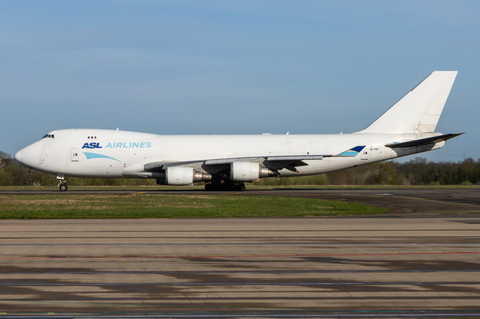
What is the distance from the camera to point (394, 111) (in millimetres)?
38125

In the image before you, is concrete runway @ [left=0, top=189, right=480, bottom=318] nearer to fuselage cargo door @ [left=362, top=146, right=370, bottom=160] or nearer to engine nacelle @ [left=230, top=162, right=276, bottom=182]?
engine nacelle @ [left=230, top=162, right=276, bottom=182]

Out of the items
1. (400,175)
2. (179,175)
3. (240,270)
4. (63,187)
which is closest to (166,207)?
(179,175)

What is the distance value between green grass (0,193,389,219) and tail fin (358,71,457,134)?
16736 mm

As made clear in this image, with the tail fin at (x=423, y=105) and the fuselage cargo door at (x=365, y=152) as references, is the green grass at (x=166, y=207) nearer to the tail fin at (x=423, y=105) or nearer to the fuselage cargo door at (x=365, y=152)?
the fuselage cargo door at (x=365, y=152)

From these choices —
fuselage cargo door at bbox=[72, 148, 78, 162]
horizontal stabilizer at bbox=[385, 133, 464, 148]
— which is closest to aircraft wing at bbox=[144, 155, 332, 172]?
fuselage cargo door at bbox=[72, 148, 78, 162]

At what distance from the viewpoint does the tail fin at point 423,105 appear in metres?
37.8

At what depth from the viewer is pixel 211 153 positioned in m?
35.6

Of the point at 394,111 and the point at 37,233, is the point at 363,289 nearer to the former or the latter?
the point at 37,233

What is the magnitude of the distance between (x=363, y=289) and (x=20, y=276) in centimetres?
640

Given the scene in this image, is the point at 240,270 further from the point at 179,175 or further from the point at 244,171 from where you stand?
the point at 179,175

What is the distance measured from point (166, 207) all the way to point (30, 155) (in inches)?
725

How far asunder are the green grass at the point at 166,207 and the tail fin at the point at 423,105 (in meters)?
16.7

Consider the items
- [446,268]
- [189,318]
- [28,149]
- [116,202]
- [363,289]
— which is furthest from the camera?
[28,149]

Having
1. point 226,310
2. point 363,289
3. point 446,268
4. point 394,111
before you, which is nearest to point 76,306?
point 226,310
